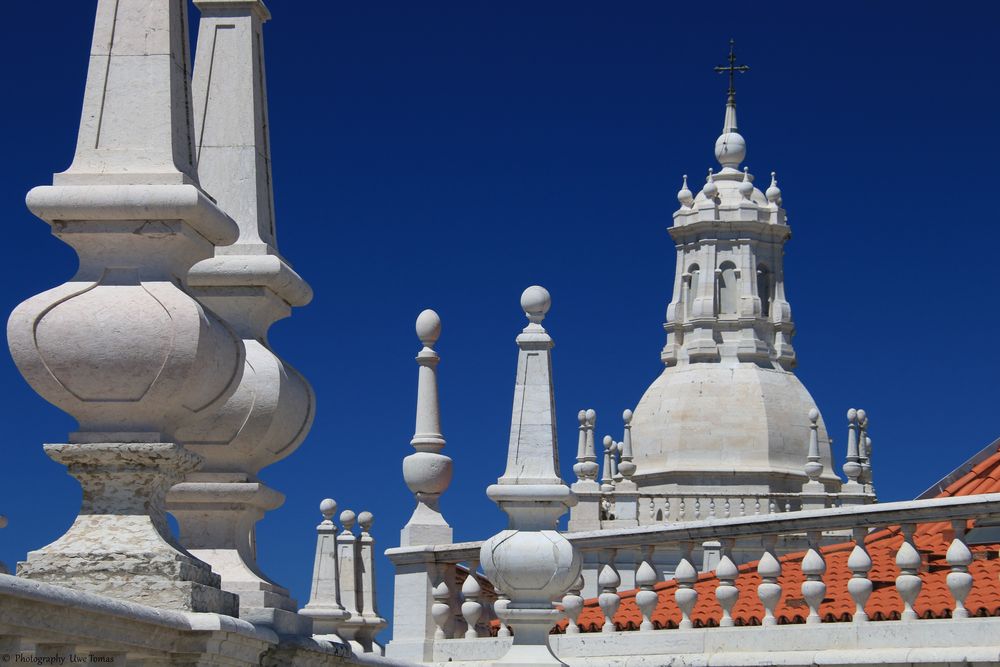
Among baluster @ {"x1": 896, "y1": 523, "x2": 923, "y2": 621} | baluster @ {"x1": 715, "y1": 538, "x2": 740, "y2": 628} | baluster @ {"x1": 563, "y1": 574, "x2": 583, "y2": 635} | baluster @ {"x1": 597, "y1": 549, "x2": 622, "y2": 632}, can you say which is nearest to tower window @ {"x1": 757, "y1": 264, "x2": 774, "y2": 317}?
baluster @ {"x1": 563, "y1": 574, "x2": 583, "y2": 635}

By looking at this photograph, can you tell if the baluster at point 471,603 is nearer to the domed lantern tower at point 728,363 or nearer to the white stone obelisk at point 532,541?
the white stone obelisk at point 532,541

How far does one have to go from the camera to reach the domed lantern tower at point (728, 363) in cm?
5641

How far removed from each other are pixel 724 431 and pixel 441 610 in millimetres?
43195

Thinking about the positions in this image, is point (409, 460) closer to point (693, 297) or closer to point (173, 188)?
point (173, 188)

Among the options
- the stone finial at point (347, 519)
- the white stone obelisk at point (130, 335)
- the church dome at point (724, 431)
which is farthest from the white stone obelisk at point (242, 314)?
the church dome at point (724, 431)

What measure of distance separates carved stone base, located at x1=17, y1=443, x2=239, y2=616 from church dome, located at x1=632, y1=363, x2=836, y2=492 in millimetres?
49714

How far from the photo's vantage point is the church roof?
1131 cm

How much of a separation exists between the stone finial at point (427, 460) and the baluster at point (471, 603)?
1.08 feet

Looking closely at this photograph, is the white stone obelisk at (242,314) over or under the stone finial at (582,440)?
under

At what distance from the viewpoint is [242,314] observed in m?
8.50

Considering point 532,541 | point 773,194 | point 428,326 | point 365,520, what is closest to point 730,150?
point 773,194

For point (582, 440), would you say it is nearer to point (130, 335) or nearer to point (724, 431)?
point (724, 431)

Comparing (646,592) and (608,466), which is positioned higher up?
(608,466)

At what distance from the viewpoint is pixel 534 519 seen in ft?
32.7
